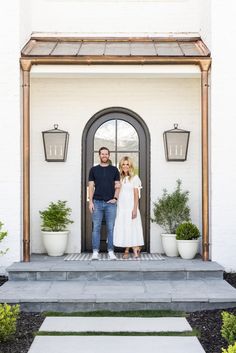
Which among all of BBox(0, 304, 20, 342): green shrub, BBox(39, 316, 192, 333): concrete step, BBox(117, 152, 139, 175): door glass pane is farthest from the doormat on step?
BBox(0, 304, 20, 342): green shrub

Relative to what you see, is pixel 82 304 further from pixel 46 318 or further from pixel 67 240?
pixel 67 240

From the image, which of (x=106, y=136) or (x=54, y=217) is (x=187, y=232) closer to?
(x=54, y=217)

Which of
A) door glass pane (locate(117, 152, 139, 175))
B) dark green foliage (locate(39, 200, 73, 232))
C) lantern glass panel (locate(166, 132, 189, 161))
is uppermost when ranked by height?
lantern glass panel (locate(166, 132, 189, 161))

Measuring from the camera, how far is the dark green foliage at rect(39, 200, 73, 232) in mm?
8697

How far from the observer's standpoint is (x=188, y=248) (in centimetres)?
841

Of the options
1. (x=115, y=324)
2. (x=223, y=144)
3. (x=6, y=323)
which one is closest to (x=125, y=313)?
(x=115, y=324)

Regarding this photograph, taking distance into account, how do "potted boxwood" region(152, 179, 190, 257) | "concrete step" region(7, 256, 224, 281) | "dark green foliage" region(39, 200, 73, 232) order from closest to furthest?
"concrete step" region(7, 256, 224, 281), "dark green foliage" region(39, 200, 73, 232), "potted boxwood" region(152, 179, 190, 257)

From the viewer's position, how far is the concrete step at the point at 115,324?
18.4 ft

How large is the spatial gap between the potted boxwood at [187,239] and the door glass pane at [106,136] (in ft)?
6.25

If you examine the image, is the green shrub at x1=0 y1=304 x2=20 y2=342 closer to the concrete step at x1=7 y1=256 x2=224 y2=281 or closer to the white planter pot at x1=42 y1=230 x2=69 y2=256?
the concrete step at x1=7 y1=256 x2=224 y2=281

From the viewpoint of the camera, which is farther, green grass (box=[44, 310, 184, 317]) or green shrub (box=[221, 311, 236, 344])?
green grass (box=[44, 310, 184, 317])

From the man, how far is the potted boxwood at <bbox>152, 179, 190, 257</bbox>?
88 cm

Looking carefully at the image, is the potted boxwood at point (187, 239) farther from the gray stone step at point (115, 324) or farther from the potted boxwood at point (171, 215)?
the gray stone step at point (115, 324)

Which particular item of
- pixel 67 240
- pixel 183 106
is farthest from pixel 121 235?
pixel 183 106
